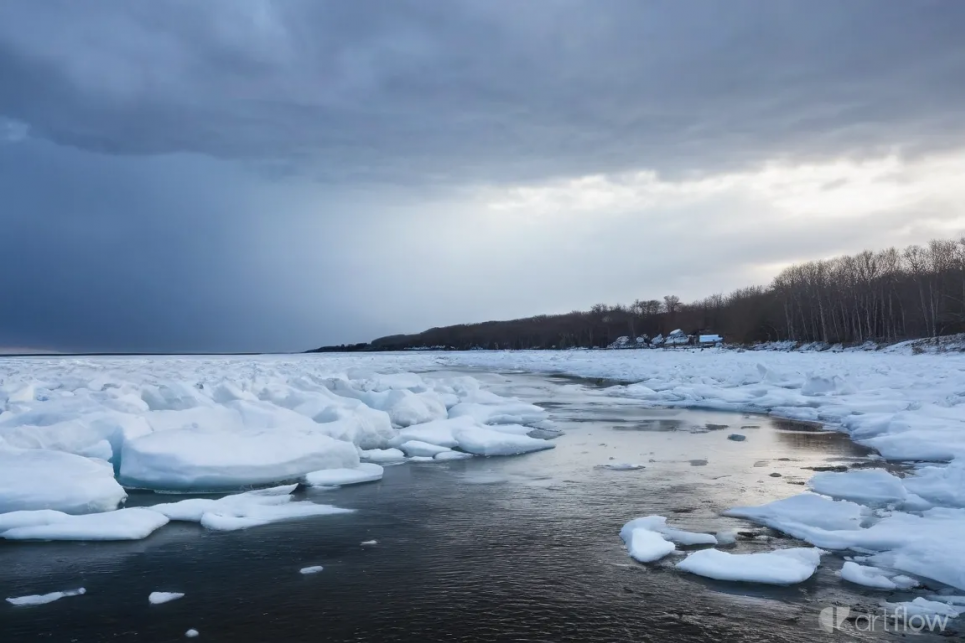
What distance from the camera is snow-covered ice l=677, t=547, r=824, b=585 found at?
172 inches

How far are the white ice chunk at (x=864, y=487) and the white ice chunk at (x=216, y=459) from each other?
5628mm

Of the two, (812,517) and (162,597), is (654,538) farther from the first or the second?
(162,597)

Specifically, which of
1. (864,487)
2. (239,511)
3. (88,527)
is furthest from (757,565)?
(88,527)

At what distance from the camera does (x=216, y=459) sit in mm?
7273

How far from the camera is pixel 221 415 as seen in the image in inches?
344

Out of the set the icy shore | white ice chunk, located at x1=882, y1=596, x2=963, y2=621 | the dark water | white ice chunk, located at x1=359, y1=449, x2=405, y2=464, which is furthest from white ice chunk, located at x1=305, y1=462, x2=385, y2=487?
white ice chunk, located at x1=882, y1=596, x2=963, y2=621

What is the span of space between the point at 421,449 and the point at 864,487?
5844mm

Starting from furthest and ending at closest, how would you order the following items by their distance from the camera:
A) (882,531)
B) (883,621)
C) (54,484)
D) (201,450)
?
(201,450) < (54,484) < (882,531) < (883,621)

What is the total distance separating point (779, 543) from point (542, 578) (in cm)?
205

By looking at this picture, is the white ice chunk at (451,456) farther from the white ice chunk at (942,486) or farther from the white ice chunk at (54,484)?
the white ice chunk at (942,486)

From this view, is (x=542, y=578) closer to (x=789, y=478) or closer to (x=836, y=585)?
(x=836, y=585)

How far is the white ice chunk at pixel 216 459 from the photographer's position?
7215mm

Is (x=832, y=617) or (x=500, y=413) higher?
(x=500, y=413)

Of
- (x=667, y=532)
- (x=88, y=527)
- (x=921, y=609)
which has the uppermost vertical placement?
(x=88, y=527)
